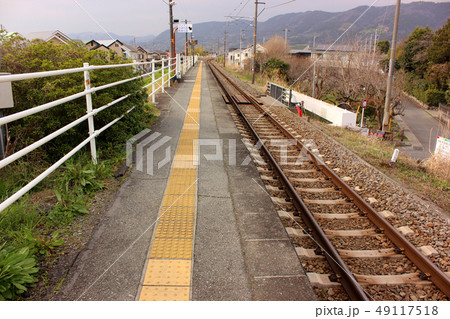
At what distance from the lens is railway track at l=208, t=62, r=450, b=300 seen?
11.4 ft

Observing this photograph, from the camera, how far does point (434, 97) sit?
3966 cm

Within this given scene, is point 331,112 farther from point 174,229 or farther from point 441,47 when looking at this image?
point 441,47

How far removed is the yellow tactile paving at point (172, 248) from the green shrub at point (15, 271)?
3.58 feet

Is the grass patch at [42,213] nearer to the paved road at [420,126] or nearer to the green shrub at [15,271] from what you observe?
the green shrub at [15,271]

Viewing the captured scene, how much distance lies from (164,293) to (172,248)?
0.77 metres

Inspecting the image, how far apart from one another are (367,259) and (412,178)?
4104 mm

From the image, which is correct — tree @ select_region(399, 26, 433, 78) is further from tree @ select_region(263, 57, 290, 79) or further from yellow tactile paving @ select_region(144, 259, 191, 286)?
yellow tactile paving @ select_region(144, 259, 191, 286)

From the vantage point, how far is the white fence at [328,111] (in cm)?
1473

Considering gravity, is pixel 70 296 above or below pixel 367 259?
above

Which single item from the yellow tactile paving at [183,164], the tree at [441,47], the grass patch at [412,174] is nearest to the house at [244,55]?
the tree at [441,47]
